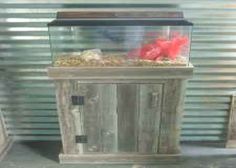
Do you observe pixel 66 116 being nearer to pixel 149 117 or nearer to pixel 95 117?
pixel 95 117

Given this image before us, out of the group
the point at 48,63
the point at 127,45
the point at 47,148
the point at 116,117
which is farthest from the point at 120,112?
the point at 47,148

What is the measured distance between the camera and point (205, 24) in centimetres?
269

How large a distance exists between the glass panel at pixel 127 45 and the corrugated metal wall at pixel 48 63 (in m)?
0.28

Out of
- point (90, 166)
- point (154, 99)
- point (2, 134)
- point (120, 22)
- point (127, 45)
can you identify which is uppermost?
point (120, 22)

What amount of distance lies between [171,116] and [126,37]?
760 millimetres

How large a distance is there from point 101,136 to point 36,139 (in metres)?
0.92

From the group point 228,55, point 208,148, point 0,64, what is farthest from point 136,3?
point 208,148

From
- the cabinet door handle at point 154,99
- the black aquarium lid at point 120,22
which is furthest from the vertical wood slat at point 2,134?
the cabinet door handle at point 154,99

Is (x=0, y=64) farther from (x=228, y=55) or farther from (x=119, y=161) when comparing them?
(x=228, y=55)

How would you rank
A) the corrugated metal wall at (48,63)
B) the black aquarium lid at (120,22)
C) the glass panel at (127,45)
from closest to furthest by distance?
the black aquarium lid at (120,22) < the glass panel at (127,45) < the corrugated metal wall at (48,63)

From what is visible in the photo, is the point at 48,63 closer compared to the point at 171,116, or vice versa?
the point at 171,116

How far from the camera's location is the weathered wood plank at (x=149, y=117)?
8.14 ft

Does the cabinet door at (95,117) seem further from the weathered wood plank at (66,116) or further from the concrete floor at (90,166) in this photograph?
the concrete floor at (90,166)

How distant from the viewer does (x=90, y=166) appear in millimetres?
2822
